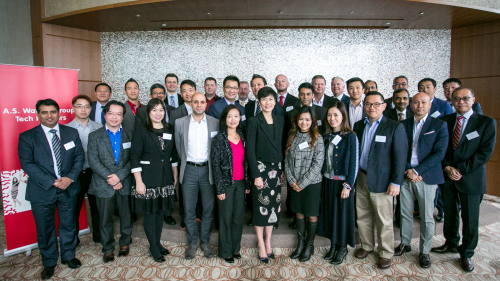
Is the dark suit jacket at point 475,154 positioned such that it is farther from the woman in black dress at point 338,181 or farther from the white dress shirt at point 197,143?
the white dress shirt at point 197,143

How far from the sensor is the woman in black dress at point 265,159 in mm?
2490

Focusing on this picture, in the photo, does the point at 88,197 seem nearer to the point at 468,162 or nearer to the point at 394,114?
the point at 394,114

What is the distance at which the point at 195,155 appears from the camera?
102 inches

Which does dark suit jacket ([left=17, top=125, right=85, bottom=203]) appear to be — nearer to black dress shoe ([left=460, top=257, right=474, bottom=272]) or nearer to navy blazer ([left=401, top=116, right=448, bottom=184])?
navy blazer ([left=401, top=116, right=448, bottom=184])

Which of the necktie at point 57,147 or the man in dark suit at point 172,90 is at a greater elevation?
the man in dark suit at point 172,90

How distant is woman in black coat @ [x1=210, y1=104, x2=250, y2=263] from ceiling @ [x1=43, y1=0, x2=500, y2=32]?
7.68 ft

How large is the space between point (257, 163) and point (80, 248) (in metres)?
2.40

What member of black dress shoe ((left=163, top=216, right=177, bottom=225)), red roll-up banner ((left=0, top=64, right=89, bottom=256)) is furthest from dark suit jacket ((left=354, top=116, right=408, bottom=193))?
red roll-up banner ((left=0, top=64, right=89, bottom=256))

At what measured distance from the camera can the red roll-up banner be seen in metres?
2.72

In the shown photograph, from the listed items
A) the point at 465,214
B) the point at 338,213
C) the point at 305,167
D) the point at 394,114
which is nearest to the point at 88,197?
the point at 305,167

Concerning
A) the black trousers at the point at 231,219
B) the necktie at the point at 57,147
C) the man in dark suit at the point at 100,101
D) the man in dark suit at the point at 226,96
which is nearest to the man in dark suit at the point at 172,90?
the man in dark suit at the point at 100,101

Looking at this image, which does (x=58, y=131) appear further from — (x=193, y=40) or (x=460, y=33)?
(x=460, y=33)

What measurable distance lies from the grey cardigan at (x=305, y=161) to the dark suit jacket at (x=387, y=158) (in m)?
0.48

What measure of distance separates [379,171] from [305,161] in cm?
71
